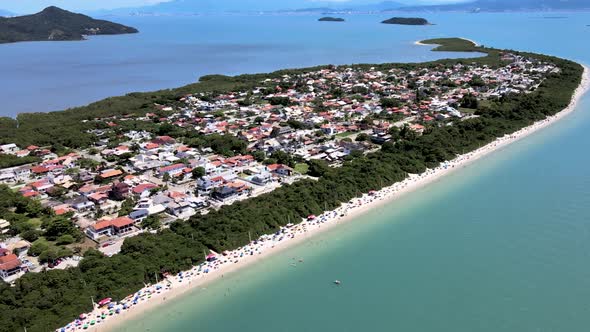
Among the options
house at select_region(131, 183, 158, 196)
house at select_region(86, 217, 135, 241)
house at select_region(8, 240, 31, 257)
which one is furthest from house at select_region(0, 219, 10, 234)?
house at select_region(131, 183, 158, 196)

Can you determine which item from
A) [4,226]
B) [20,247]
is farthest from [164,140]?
[20,247]

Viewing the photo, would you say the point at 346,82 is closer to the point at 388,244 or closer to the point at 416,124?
the point at 416,124

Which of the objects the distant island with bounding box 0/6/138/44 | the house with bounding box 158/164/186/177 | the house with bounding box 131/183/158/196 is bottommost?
the house with bounding box 131/183/158/196

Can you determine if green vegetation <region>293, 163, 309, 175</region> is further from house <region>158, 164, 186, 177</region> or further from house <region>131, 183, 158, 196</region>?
house <region>131, 183, 158, 196</region>

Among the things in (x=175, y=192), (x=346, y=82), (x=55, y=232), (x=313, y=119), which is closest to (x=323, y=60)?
(x=346, y=82)

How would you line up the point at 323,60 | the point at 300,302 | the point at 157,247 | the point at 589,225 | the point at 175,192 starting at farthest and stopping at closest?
1. the point at 323,60
2. the point at 175,192
3. the point at 589,225
4. the point at 157,247
5. the point at 300,302

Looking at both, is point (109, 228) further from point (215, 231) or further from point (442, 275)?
point (442, 275)
